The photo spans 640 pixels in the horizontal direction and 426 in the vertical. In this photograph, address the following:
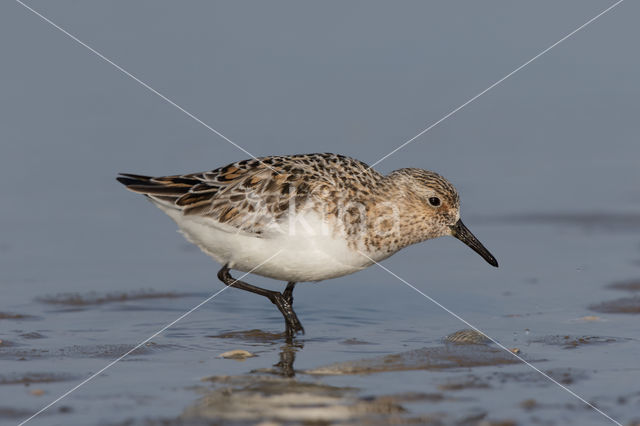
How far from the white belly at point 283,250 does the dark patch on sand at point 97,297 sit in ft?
4.11

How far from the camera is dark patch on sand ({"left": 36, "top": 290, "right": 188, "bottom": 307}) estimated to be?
8.84 metres

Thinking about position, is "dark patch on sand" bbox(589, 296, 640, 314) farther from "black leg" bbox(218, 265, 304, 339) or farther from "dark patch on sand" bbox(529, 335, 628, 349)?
"black leg" bbox(218, 265, 304, 339)

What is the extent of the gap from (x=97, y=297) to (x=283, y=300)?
193 cm

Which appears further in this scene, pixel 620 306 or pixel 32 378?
pixel 620 306

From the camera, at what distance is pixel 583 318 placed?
8320 millimetres

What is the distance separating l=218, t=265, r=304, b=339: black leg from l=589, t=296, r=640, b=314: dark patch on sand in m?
2.66

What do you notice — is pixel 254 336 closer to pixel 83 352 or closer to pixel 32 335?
pixel 83 352

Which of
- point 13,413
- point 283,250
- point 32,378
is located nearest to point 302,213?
point 283,250

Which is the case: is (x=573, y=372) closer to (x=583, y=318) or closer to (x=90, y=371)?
(x=583, y=318)

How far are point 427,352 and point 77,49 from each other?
10.5m

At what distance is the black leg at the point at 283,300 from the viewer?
8.07 metres

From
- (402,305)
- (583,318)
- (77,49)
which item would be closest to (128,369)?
(402,305)

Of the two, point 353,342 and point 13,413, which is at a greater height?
point 353,342

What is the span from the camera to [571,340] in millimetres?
7602
